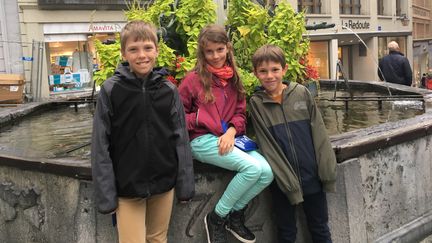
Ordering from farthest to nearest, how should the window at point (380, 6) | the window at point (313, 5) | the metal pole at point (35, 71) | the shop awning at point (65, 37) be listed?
the window at point (380, 6), the window at point (313, 5), the shop awning at point (65, 37), the metal pole at point (35, 71)

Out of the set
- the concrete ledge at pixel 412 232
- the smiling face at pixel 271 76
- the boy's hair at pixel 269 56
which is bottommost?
the concrete ledge at pixel 412 232

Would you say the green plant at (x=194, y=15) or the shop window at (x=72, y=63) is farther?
the shop window at (x=72, y=63)

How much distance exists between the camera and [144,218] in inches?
112

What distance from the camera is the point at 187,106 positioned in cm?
322

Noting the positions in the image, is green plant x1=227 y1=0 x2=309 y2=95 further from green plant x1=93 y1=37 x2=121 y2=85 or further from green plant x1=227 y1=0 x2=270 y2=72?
green plant x1=93 y1=37 x2=121 y2=85

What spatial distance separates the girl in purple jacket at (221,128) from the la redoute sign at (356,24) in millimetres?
25215

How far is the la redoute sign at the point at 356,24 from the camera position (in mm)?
27391

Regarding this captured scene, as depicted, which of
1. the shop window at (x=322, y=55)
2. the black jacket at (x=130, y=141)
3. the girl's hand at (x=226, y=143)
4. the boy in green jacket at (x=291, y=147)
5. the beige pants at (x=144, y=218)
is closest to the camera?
the black jacket at (x=130, y=141)

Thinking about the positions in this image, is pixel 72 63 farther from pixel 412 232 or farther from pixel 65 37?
pixel 412 232

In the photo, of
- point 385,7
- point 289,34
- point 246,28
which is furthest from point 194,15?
point 385,7

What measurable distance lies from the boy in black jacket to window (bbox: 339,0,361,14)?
26.4 meters

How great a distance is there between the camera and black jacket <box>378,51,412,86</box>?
929cm

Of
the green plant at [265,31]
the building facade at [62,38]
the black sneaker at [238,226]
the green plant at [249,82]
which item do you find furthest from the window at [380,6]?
the black sneaker at [238,226]

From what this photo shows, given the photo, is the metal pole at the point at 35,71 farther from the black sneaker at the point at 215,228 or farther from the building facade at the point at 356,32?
the black sneaker at the point at 215,228
